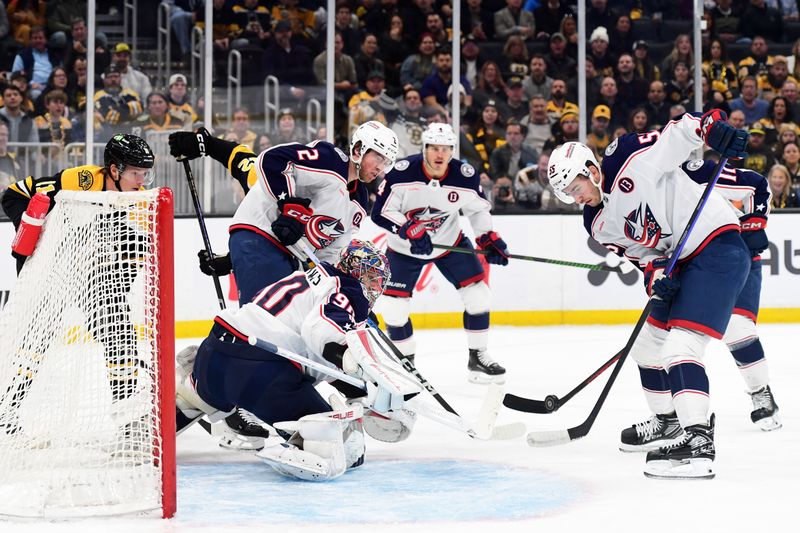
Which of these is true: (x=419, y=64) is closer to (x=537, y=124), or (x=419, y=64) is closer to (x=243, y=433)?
(x=537, y=124)

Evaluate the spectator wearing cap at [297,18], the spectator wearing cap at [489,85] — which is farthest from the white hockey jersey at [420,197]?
the spectator wearing cap at [489,85]

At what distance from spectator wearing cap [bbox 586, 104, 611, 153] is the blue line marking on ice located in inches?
189

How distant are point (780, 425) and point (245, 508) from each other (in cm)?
221

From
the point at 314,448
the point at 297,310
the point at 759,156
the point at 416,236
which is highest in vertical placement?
the point at 759,156

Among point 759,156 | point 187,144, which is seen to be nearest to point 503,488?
point 187,144

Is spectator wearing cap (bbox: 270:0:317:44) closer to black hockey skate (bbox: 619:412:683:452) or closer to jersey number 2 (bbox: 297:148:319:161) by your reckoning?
jersey number 2 (bbox: 297:148:319:161)

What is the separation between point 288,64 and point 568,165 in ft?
14.7

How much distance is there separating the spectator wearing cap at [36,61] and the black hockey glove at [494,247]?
10.1 ft

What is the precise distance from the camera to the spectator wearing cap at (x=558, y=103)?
8.39 metres

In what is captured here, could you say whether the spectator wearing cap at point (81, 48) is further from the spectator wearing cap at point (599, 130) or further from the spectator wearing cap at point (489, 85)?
the spectator wearing cap at point (599, 130)

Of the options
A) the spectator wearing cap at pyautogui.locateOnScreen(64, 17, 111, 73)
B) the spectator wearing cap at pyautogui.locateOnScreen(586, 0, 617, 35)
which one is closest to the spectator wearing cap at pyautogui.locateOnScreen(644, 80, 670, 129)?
the spectator wearing cap at pyautogui.locateOnScreen(586, 0, 617, 35)

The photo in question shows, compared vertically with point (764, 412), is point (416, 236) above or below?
above

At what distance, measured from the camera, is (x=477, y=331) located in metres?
6.23

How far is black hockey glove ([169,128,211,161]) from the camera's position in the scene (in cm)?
477
